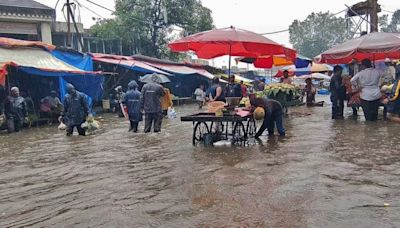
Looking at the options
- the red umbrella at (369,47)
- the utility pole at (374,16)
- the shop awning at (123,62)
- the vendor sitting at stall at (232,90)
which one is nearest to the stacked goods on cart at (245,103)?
the vendor sitting at stall at (232,90)

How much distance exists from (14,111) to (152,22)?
1806 centimetres

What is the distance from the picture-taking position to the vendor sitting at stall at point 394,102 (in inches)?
415

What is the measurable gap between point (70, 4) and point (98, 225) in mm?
18407

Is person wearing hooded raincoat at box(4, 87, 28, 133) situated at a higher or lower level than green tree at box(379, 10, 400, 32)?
lower

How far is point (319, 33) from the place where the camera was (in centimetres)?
6869

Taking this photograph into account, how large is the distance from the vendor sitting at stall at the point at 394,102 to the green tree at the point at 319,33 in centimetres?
5716

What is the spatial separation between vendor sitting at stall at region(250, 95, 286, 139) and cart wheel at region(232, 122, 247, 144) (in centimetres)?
38

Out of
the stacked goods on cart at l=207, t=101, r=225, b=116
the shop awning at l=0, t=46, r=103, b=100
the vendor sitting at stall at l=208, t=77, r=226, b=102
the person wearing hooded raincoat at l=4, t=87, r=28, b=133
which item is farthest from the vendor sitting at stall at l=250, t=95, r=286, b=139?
the person wearing hooded raincoat at l=4, t=87, r=28, b=133

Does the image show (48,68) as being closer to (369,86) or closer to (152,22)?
(369,86)

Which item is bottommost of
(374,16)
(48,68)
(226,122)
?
(226,122)

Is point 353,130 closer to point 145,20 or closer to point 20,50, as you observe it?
point 20,50

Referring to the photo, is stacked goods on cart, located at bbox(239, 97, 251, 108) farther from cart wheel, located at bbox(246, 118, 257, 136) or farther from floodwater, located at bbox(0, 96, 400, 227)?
floodwater, located at bbox(0, 96, 400, 227)

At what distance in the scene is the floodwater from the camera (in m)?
4.23

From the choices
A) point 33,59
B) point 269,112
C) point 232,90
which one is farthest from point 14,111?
point 269,112
